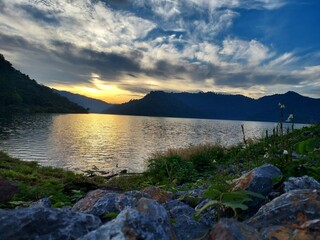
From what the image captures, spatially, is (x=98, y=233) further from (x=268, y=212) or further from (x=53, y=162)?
(x=53, y=162)

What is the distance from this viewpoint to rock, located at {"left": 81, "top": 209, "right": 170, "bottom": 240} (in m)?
2.60

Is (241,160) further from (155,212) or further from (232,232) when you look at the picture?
(232,232)

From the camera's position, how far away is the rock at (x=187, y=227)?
374 cm

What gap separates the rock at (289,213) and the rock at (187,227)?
0.72 m

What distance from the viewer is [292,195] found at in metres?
3.54

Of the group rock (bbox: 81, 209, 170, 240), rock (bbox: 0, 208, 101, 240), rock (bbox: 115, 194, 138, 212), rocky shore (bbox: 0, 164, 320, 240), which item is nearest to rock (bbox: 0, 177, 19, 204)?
rock (bbox: 115, 194, 138, 212)

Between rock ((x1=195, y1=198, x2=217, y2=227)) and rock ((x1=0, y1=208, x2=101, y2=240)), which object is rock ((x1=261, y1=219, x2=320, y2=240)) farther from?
rock ((x1=0, y1=208, x2=101, y2=240))

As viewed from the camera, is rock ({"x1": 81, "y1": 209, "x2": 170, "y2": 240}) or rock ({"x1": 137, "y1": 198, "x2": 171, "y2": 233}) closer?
rock ({"x1": 81, "y1": 209, "x2": 170, "y2": 240})

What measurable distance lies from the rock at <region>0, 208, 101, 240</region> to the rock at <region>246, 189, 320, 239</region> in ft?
6.78

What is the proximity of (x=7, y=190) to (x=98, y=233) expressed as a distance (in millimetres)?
8749

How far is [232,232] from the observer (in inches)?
106

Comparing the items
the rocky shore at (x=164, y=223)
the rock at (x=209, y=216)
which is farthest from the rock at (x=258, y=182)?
the rock at (x=209, y=216)

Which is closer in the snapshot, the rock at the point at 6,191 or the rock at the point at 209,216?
the rock at the point at 209,216

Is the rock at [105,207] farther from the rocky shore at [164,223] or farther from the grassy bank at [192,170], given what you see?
the grassy bank at [192,170]
